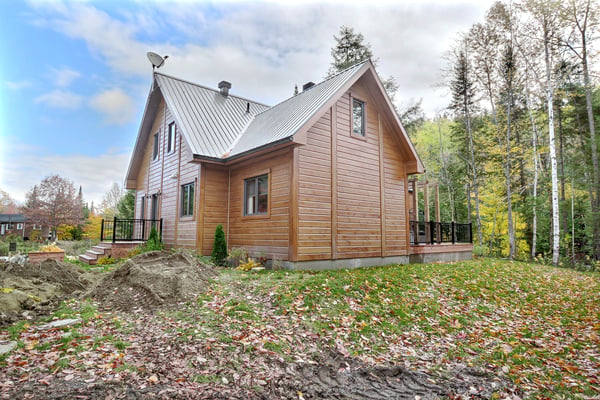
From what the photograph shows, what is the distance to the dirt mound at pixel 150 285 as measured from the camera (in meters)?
5.50

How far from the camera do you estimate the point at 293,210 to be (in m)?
8.71

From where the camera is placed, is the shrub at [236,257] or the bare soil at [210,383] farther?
Result: the shrub at [236,257]

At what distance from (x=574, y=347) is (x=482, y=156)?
17.1 metres

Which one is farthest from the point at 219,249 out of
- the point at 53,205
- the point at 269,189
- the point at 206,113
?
the point at 53,205

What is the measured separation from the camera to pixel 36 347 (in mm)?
3678

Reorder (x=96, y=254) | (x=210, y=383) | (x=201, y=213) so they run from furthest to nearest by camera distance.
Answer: (x=96, y=254) < (x=201, y=213) < (x=210, y=383)

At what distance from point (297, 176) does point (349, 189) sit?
2.18 m

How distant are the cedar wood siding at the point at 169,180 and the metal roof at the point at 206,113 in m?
0.69

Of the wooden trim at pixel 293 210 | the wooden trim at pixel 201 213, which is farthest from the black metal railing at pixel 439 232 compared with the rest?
the wooden trim at pixel 201 213

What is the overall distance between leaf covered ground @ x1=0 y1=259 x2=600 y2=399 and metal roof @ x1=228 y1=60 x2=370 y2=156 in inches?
174

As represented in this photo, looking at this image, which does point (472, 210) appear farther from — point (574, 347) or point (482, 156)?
point (574, 347)

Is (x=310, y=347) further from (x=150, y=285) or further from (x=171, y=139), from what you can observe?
(x=171, y=139)

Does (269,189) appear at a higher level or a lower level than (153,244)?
higher

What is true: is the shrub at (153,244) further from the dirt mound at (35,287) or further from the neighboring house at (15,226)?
the neighboring house at (15,226)
